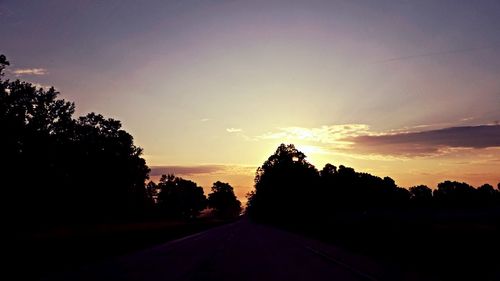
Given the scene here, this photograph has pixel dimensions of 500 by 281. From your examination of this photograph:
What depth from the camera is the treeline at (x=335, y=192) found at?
9331cm

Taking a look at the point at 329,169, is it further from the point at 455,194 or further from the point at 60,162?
the point at 60,162

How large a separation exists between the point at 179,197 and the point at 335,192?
59.1m

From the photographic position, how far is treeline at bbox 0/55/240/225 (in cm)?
4256

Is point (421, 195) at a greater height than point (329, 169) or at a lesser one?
lesser

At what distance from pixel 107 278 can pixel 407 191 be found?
192 meters

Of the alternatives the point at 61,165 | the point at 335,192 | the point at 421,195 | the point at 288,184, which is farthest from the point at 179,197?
the point at 421,195

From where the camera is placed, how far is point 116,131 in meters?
73.3

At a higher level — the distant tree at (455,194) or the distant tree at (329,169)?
the distant tree at (329,169)

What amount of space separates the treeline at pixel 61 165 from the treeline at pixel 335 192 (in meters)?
31.6

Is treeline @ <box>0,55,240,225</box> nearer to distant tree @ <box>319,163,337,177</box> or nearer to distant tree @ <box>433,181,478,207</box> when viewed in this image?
distant tree @ <box>319,163,337,177</box>

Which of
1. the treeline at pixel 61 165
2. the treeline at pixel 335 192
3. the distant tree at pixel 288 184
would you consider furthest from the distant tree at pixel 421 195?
the treeline at pixel 61 165

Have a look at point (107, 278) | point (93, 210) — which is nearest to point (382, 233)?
point (107, 278)

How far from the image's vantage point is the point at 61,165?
56.0 meters

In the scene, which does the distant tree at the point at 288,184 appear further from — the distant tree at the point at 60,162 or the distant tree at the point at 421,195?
the distant tree at the point at 421,195
